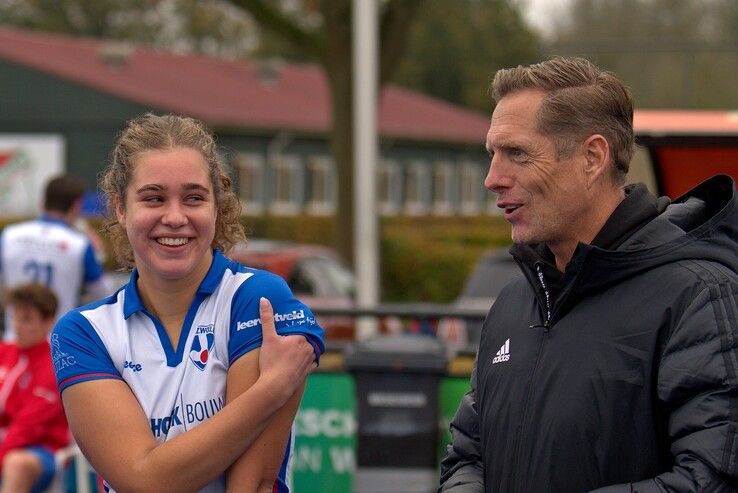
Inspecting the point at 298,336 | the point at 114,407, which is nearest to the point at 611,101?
the point at 298,336

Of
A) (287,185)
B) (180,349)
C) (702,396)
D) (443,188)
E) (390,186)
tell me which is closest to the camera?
(702,396)

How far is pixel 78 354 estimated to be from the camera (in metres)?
3.19

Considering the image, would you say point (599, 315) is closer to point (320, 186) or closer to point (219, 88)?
point (219, 88)

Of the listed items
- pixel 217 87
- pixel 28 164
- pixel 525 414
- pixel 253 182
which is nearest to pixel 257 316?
pixel 525 414

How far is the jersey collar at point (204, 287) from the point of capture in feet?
10.7

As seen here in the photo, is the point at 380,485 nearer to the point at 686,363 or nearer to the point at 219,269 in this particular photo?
the point at 219,269

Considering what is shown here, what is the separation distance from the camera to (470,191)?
56.4 m

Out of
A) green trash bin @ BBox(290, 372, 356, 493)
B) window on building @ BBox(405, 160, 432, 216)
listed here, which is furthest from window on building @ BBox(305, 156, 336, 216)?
green trash bin @ BBox(290, 372, 356, 493)

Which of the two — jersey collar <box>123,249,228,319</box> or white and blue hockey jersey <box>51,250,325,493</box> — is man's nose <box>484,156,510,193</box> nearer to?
white and blue hockey jersey <box>51,250,325,493</box>

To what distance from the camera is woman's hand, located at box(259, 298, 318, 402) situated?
311cm

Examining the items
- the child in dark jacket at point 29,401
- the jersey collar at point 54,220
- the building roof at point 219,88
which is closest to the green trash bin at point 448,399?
the child in dark jacket at point 29,401

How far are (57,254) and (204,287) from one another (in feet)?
19.2

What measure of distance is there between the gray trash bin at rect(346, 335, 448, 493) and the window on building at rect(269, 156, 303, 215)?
37.6m

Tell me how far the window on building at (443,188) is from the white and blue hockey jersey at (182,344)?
5034cm
